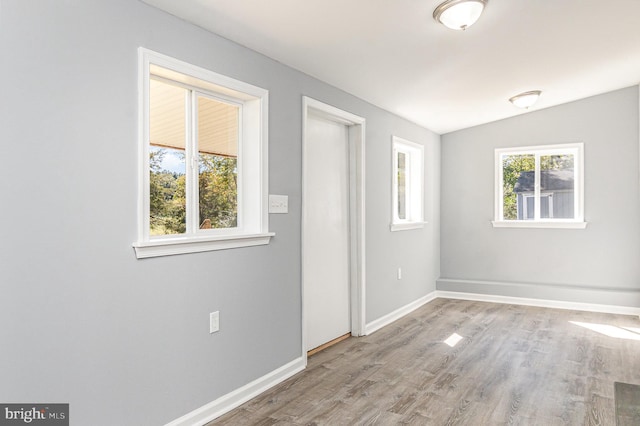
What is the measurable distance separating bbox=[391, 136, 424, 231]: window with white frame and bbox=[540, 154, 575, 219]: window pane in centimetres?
166

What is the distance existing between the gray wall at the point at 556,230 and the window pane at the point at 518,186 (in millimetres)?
192

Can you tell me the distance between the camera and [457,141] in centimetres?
613

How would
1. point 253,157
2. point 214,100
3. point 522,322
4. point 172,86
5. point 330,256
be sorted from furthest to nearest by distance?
point 522,322 → point 330,256 → point 253,157 → point 214,100 → point 172,86

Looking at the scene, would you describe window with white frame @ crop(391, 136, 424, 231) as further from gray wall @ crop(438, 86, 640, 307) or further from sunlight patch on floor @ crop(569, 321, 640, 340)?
sunlight patch on floor @ crop(569, 321, 640, 340)

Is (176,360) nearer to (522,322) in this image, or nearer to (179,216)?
(179,216)

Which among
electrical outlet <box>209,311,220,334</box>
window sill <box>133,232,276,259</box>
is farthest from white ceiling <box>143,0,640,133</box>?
electrical outlet <box>209,311,220,334</box>

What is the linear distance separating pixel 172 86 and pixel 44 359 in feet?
5.12

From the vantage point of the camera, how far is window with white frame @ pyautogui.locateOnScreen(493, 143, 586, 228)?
17.7 ft

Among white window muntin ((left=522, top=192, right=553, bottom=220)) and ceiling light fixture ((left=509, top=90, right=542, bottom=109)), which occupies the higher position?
ceiling light fixture ((left=509, top=90, right=542, bottom=109))

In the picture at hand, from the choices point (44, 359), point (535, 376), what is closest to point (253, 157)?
point (44, 359)

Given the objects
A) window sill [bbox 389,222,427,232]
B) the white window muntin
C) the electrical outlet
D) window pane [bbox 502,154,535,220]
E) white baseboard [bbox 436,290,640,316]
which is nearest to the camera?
the electrical outlet

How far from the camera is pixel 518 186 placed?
580 centimetres

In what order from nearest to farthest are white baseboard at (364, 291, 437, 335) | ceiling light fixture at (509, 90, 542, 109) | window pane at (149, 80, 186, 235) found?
window pane at (149, 80, 186, 235) < white baseboard at (364, 291, 437, 335) < ceiling light fixture at (509, 90, 542, 109)

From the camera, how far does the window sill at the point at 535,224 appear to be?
5336 millimetres
